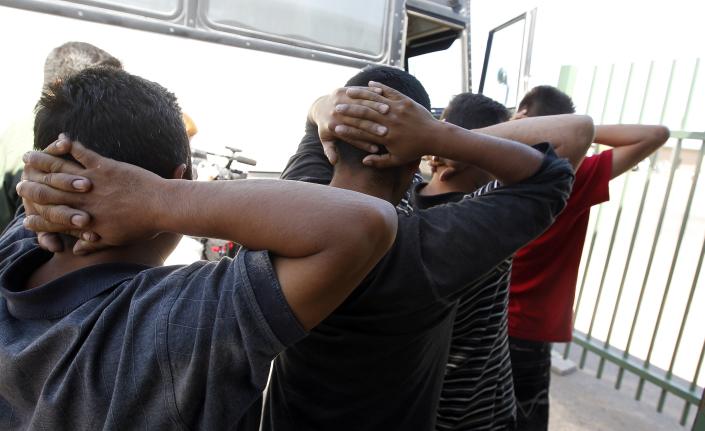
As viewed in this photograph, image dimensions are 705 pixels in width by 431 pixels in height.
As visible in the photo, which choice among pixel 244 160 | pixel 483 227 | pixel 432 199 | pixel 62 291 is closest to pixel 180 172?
pixel 62 291

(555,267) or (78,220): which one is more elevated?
(78,220)

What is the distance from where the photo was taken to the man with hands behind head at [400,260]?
3.10 ft

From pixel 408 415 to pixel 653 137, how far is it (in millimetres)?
1989

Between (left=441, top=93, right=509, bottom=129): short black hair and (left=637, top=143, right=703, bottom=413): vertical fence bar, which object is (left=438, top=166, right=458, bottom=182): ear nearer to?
(left=441, top=93, right=509, bottom=129): short black hair

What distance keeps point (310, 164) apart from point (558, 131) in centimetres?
73

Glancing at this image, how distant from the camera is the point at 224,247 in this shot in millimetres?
3414

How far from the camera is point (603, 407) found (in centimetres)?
344

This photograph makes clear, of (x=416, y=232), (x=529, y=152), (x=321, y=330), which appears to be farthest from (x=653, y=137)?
(x=321, y=330)

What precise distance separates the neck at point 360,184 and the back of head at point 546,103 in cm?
146

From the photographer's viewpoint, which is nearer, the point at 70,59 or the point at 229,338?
the point at 229,338

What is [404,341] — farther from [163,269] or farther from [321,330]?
[163,269]

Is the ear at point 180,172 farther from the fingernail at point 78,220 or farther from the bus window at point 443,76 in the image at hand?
the bus window at point 443,76

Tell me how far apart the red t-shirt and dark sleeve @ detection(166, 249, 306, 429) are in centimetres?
165

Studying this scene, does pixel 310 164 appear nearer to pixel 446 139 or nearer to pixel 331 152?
pixel 331 152
